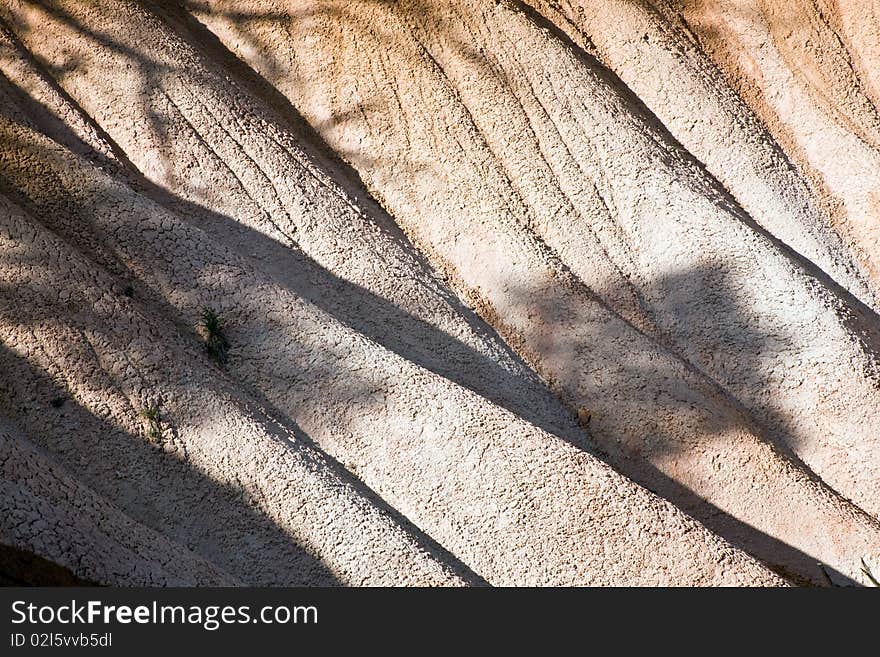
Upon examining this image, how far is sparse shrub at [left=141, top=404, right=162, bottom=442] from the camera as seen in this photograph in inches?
277

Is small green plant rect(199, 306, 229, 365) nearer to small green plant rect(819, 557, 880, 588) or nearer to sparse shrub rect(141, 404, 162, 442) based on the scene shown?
sparse shrub rect(141, 404, 162, 442)

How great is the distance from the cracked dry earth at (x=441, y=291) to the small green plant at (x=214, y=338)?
0.08 meters

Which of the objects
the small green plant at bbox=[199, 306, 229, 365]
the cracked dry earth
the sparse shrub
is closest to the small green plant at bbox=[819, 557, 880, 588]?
the cracked dry earth

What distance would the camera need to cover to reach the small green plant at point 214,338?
7988 mm

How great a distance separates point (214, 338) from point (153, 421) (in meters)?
1.15

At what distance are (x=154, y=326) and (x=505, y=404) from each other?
10.7 feet

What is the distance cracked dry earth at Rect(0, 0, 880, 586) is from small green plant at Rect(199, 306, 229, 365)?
0.08 meters

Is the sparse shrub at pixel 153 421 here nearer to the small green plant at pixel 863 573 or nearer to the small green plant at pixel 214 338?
the small green plant at pixel 214 338

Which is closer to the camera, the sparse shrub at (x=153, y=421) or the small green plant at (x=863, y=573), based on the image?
the sparse shrub at (x=153, y=421)

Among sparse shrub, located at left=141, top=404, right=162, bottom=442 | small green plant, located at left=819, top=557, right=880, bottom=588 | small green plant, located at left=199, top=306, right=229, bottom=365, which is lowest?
small green plant, located at left=819, top=557, right=880, bottom=588

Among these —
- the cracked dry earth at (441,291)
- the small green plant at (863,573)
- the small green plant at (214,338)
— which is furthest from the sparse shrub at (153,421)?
the small green plant at (863,573)

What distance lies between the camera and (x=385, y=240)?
9992mm

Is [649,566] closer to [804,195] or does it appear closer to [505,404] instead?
[505,404]

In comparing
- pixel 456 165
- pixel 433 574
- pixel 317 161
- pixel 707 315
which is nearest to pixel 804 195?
pixel 707 315
